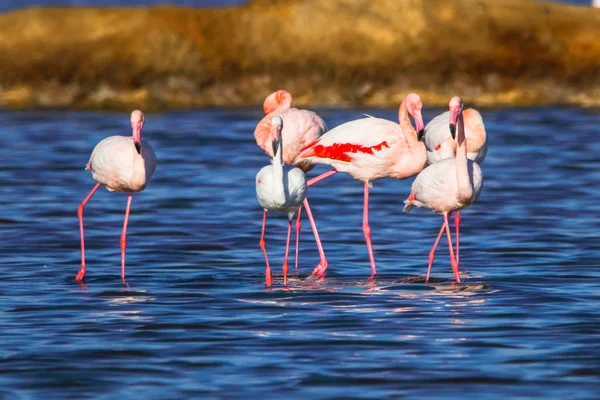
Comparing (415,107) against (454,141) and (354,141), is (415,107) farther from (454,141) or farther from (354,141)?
(454,141)

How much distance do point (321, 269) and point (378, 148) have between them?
1.21m

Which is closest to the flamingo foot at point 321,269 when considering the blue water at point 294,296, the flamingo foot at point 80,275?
the blue water at point 294,296

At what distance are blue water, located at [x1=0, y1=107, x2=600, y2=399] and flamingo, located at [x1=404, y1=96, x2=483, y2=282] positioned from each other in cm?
64

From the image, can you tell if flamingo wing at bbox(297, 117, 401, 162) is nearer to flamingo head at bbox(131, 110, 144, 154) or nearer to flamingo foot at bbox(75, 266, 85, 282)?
flamingo head at bbox(131, 110, 144, 154)

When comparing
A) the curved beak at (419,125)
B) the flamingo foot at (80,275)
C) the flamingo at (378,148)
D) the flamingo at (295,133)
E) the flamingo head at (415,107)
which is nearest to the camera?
the flamingo foot at (80,275)

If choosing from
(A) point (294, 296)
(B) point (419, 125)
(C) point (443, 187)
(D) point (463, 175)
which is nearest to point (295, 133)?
(B) point (419, 125)

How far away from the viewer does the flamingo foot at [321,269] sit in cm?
1169

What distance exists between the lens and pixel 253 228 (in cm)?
1462

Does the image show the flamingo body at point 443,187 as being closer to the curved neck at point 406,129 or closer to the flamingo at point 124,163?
the curved neck at point 406,129

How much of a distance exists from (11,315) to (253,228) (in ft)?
17.0

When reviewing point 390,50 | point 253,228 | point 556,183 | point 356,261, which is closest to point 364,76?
point 390,50

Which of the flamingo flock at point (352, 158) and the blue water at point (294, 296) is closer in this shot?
the blue water at point (294, 296)

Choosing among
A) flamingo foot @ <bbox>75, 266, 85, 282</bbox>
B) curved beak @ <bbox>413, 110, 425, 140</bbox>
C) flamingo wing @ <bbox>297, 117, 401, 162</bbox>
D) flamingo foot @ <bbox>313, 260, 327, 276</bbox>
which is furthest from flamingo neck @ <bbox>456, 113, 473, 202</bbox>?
flamingo foot @ <bbox>75, 266, 85, 282</bbox>

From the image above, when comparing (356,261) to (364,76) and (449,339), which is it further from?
(364,76)
